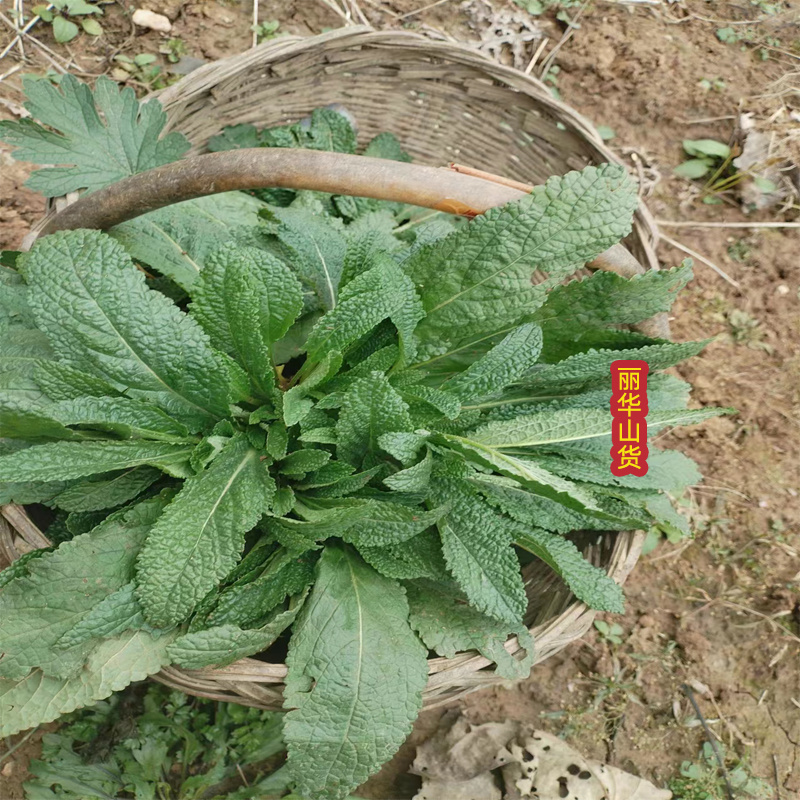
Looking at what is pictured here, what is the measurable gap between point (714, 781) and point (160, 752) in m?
1.21

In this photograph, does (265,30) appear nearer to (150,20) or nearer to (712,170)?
(150,20)

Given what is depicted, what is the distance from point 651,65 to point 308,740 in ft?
6.53

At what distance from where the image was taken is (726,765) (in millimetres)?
1627

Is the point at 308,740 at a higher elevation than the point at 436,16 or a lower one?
lower

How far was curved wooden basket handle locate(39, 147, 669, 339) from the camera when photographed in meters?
1.04

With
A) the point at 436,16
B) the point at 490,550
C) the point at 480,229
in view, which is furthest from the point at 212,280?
the point at 436,16

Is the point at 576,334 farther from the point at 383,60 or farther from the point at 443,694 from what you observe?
the point at 383,60

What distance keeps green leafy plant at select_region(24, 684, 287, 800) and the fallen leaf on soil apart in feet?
1.09

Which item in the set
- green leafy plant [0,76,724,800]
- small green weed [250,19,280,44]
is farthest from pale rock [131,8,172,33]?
green leafy plant [0,76,724,800]

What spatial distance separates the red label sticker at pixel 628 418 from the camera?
4.00 ft

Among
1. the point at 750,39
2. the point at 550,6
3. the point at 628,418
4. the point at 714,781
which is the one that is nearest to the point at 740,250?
the point at 750,39

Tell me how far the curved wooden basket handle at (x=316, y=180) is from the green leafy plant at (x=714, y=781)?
1342 millimetres

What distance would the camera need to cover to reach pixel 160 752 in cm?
144

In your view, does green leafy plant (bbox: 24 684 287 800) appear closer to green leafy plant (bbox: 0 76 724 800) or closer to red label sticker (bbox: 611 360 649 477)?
green leafy plant (bbox: 0 76 724 800)
